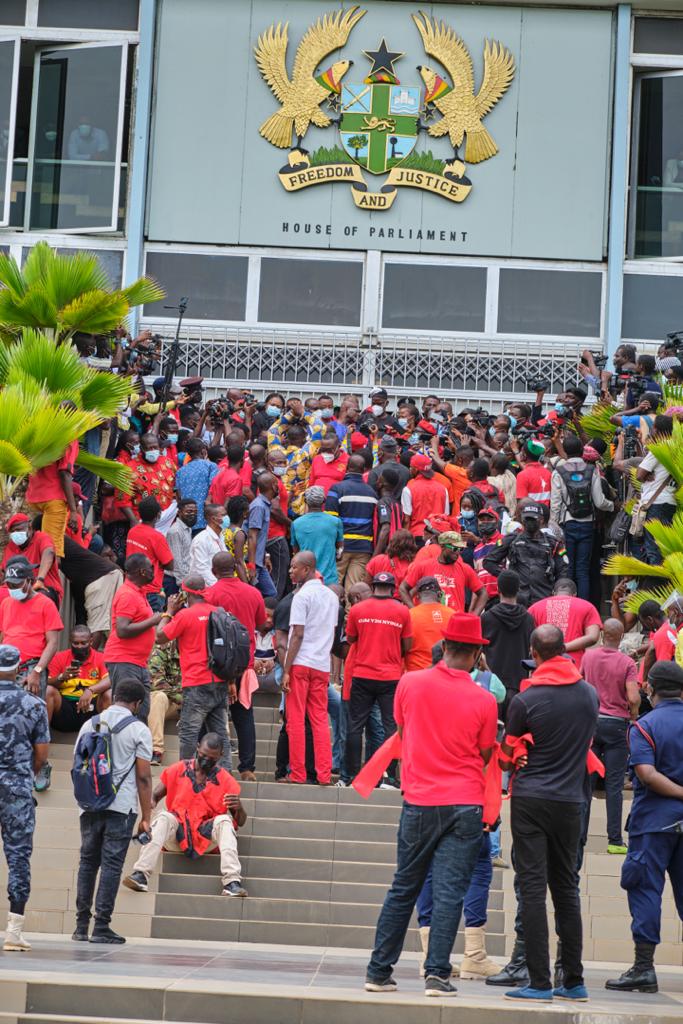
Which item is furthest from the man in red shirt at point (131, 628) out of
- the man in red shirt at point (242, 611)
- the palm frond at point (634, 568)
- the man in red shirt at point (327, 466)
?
the man in red shirt at point (327, 466)

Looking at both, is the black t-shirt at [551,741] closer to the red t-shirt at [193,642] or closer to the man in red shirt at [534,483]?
the red t-shirt at [193,642]

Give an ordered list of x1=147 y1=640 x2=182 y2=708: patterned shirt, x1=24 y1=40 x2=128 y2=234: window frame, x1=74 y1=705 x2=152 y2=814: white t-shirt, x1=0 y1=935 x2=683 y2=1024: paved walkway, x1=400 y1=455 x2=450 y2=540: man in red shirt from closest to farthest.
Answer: x1=0 y1=935 x2=683 y2=1024: paved walkway < x1=74 y1=705 x2=152 y2=814: white t-shirt < x1=147 y1=640 x2=182 y2=708: patterned shirt < x1=400 y1=455 x2=450 y2=540: man in red shirt < x1=24 y1=40 x2=128 y2=234: window frame

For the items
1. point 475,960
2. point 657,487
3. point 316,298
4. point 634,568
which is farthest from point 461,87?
point 475,960

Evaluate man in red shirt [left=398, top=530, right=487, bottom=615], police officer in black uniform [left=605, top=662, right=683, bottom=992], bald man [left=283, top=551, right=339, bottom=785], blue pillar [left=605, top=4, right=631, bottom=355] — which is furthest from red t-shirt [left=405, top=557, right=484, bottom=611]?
blue pillar [left=605, top=4, right=631, bottom=355]

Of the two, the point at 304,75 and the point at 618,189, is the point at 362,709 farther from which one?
the point at 304,75

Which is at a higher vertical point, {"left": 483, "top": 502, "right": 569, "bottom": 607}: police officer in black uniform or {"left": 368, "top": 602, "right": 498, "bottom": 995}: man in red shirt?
{"left": 483, "top": 502, "right": 569, "bottom": 607}: police officer in black uniform

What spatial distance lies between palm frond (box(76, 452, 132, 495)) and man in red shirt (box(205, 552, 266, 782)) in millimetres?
2682

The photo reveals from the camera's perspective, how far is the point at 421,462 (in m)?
16.1

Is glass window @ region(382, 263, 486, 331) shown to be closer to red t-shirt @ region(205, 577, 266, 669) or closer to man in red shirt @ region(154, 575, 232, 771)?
red t-shirt @ region(205, 577, 266, 669)

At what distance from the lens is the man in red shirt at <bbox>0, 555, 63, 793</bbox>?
12547mm

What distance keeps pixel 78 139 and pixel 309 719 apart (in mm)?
16751

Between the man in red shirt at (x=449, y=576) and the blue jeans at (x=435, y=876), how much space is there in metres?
5.57

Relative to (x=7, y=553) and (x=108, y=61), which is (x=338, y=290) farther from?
(x=7, y=553)

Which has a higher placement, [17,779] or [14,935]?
[17,779]
